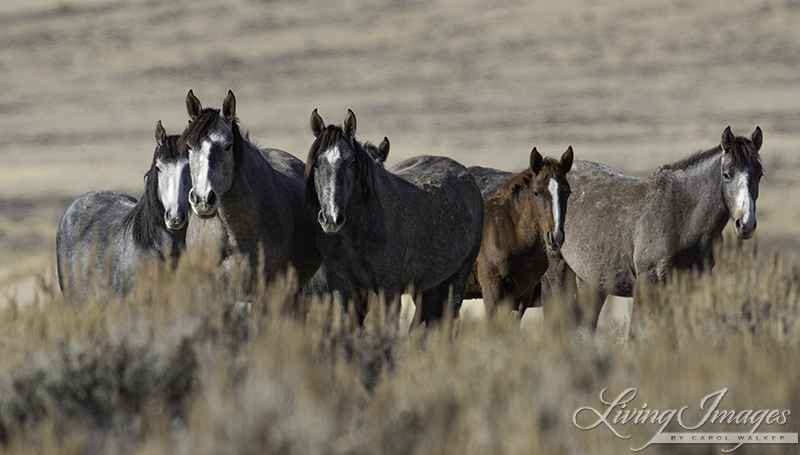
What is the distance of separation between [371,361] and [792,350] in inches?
90.4

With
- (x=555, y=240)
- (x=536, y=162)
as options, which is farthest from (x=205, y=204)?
(x=536, y=162)

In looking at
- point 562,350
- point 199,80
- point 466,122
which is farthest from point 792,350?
point 199,80

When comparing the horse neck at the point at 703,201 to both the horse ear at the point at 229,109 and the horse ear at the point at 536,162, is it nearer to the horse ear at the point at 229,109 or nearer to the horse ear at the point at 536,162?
the horse ear at the point at 536,162

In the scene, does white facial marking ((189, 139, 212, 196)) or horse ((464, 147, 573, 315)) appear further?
horse ((464, 147, 573, 315))

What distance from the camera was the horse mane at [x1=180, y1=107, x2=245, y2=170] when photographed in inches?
236

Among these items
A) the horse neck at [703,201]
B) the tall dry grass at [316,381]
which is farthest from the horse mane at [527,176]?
the tall dry grass at [316,381]

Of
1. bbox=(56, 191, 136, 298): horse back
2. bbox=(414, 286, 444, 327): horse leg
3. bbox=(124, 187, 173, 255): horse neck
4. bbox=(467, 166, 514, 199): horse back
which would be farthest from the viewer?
bbox=(467, 166, 514, 199): horse back

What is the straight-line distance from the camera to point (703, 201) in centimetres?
804

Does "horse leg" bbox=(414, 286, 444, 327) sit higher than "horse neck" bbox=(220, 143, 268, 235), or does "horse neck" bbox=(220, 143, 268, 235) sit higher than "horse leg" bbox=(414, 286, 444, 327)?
"horse neck" bbox=(220, 143, 268, 235)

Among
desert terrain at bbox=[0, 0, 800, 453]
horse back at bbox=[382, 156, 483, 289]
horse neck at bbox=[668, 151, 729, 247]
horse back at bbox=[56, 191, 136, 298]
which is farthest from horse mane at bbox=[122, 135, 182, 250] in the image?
desert terrain at bbox=[0, 0, 800, 453]

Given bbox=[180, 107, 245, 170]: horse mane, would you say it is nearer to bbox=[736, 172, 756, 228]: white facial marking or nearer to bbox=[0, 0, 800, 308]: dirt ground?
bbox=[736, 172, 756, 228]: white facial marking

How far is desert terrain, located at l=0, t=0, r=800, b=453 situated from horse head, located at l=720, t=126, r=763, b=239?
19.1 m

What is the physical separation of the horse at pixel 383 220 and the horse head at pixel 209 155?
597 mm

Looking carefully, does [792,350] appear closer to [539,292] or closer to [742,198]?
[742,198]
